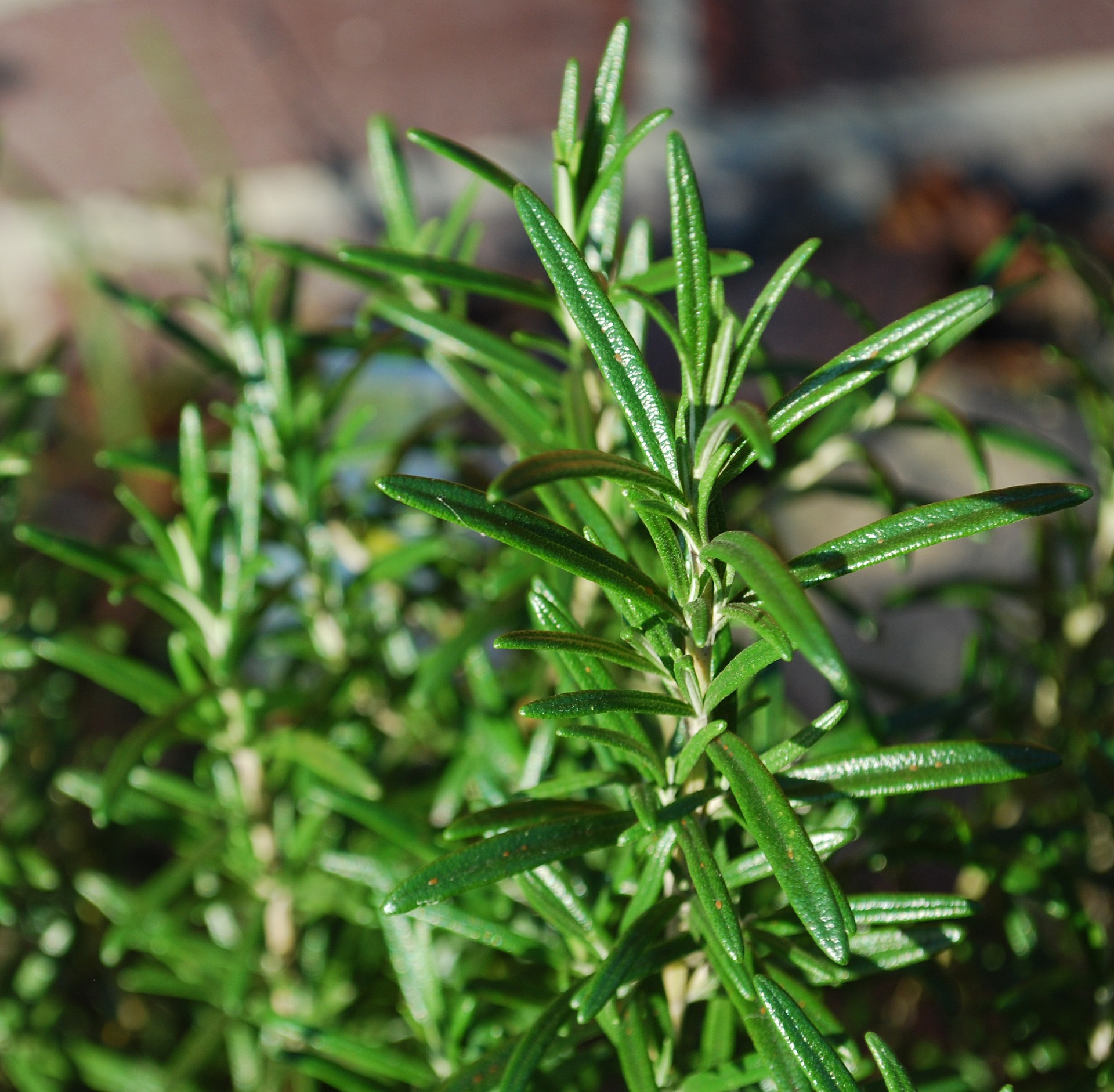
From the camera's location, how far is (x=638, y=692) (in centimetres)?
27

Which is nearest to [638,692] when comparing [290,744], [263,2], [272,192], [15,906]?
[290,744]

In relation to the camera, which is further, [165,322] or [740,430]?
[165,322]

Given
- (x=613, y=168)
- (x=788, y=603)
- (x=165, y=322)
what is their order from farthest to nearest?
(x=165, y=322)
(x=613, y=168)
(x=788, y=603)

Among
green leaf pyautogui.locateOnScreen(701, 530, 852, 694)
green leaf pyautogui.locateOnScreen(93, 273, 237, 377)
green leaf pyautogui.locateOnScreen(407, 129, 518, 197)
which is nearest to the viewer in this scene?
green leaf pyautogui.locateOnScreen(701, 530, 852, 694)

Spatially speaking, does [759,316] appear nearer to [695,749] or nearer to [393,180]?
[695,749]

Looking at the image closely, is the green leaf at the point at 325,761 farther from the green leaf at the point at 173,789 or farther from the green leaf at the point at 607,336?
the green leaf at the point at 607,336

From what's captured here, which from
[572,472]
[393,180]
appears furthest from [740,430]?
[393,180]

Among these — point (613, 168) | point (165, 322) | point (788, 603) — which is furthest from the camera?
point (165, 322)

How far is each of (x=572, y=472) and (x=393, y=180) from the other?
0.27 metres

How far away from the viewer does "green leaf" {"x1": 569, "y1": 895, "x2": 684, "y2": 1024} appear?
265 mm

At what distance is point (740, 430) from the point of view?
239 millimetres

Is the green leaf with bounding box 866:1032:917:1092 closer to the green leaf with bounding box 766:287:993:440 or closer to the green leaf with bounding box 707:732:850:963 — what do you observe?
the green leaf with bounding box 707:732:850:963

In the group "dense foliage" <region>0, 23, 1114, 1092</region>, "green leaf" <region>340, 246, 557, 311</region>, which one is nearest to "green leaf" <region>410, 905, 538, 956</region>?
"dense foliage" <region>0, 23, 1114, 1092</region>

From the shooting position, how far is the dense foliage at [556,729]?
26cm
